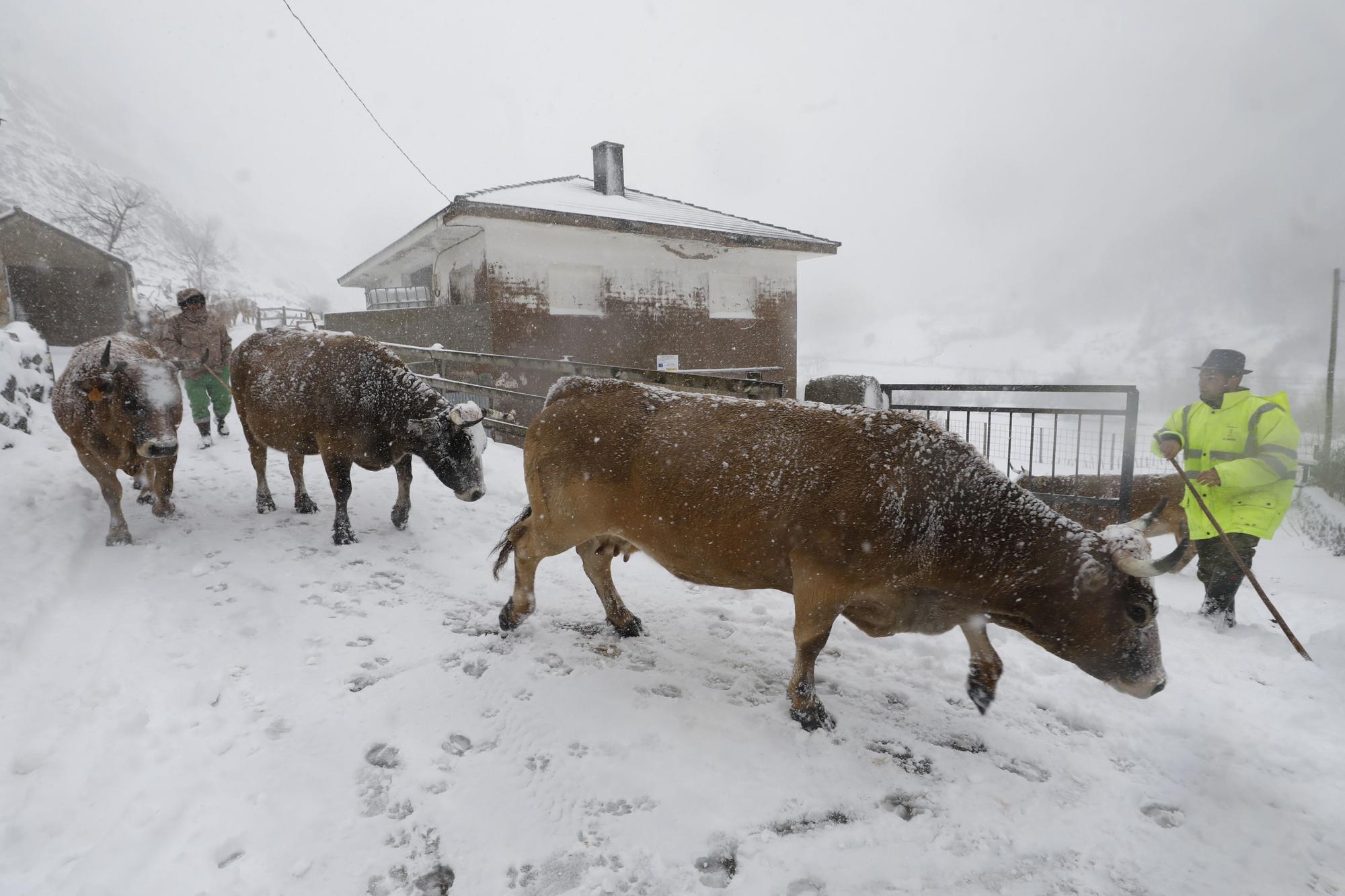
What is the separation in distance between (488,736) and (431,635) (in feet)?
3.39

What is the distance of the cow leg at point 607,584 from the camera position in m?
3.61

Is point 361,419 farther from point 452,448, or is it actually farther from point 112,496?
point 112,496

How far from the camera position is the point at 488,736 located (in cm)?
262

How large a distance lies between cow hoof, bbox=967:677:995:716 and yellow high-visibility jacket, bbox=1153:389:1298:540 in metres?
2.37

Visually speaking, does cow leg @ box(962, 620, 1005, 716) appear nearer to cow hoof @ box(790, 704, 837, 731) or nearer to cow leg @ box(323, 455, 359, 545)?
cow hoof @ box(790, 704, 837, 731)

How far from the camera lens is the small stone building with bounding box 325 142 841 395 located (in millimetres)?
11344

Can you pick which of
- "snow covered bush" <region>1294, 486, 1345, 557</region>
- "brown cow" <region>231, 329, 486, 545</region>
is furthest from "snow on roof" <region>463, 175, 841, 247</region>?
"snow covered bush" <region>1294, 486, 1345, 557</region>

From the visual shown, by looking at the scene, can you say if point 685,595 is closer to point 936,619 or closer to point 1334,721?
point 936,619

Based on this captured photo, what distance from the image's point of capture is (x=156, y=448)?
15.6ft

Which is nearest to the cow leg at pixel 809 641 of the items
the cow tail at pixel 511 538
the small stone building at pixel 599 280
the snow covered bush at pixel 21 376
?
the cow tail at pixel 511 538

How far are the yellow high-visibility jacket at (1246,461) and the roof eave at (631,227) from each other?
9.90 meters

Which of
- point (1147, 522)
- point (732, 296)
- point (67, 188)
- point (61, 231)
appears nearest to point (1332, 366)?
point (732, 296)

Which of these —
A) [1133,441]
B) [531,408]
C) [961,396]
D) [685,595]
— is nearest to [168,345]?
[531,408]

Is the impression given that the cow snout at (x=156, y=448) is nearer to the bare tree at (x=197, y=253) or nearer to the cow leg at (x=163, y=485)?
the cow leg at (x=163, y=485)
